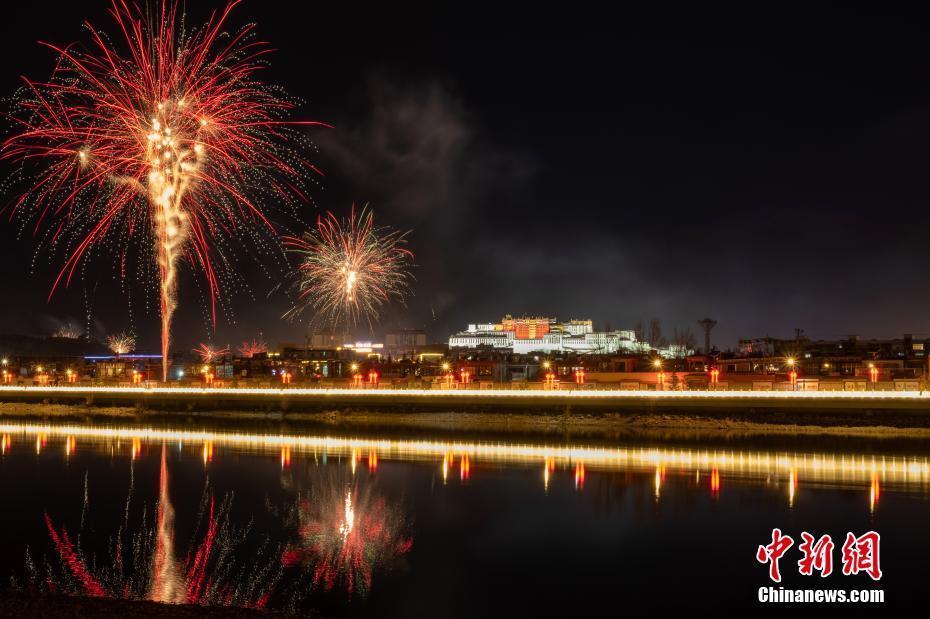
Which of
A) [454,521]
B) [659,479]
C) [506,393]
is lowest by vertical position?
[454,521]

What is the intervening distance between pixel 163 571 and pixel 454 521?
971 cm

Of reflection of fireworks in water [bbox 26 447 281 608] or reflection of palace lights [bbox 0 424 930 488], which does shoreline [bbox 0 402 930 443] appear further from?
reflection of fireworks in water [bbox 26 447 281 608]

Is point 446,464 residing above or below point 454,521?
above

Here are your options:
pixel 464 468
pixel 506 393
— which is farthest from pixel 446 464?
pixel 506 393

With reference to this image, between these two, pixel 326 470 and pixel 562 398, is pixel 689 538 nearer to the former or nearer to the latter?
pixel 326 470

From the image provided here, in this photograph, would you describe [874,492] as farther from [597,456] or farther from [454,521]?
[454,521]

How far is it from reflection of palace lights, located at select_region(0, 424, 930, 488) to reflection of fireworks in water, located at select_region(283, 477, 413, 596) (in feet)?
25.0

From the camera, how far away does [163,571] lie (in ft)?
66.6

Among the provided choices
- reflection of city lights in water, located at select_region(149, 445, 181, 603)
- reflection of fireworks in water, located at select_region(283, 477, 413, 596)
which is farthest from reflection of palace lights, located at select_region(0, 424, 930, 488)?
reflection of city lights in water, located at select_region(149, 445, 181, 603)

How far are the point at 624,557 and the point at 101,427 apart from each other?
4313 cm

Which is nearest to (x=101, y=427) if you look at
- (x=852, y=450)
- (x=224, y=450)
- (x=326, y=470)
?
(x=224, y=450)

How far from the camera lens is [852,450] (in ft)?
128

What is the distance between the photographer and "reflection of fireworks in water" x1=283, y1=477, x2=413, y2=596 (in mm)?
20297

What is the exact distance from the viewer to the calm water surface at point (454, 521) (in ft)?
63.6
